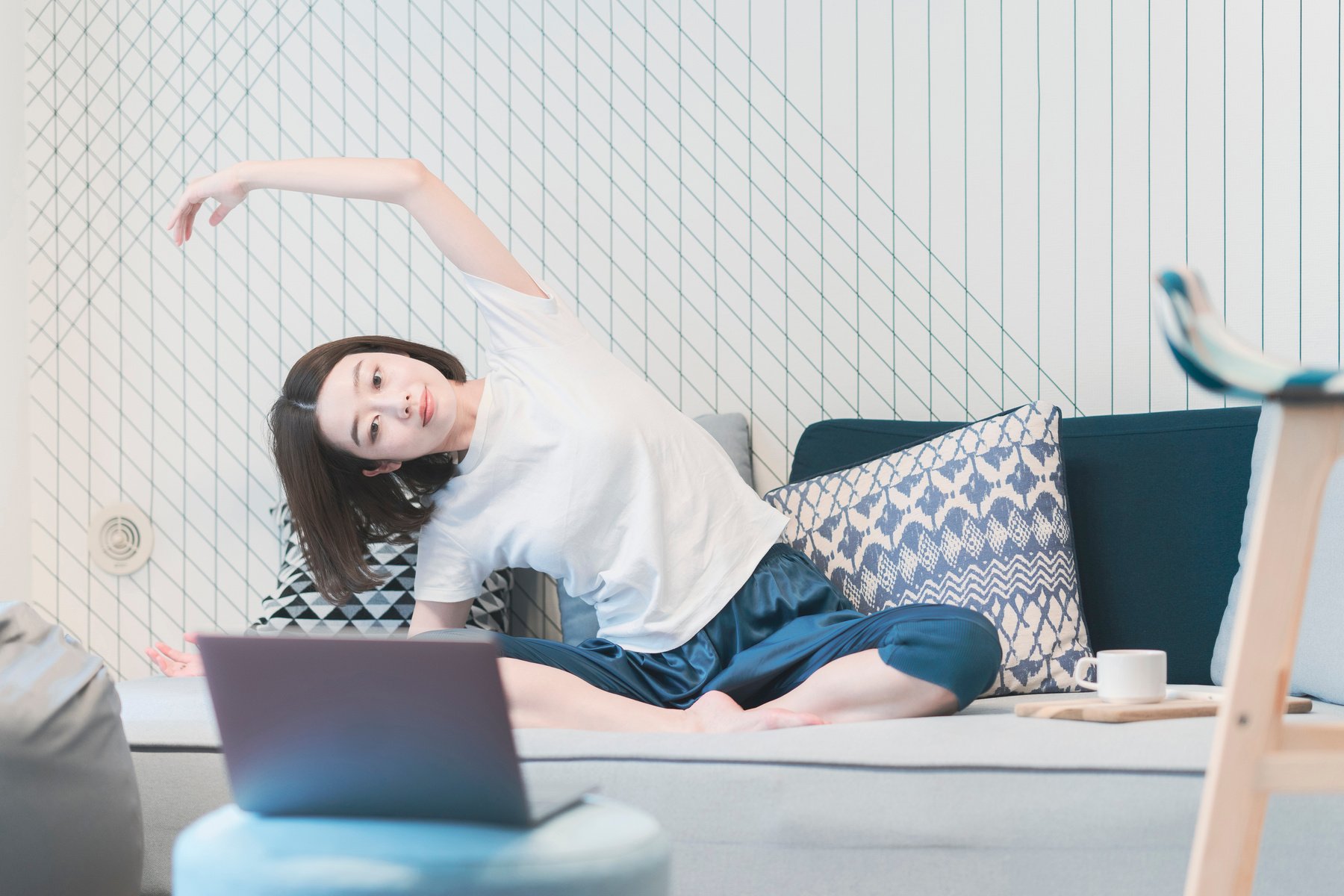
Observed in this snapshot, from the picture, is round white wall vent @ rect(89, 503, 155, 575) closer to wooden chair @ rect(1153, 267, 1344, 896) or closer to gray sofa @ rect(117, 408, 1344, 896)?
gray sofa @ rect(117, 408, 1344, 896)

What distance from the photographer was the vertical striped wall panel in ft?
7.07

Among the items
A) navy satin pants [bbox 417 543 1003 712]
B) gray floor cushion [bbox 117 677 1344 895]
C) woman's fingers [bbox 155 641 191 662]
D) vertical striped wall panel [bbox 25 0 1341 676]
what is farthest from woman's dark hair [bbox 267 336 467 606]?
gray floor cushion [bbox 117 677 1344 895]

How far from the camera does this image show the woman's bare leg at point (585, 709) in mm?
1500

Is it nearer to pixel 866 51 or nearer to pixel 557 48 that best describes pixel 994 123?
pixel 866 51

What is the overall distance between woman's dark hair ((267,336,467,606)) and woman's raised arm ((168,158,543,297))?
0.18 metres

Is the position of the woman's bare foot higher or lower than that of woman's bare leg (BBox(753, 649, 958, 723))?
lower

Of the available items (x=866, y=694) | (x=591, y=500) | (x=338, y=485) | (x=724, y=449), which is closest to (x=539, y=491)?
(x=591, y=500)

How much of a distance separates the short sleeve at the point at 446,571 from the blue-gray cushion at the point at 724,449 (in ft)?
0.66

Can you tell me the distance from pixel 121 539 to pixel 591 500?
1.28 metres

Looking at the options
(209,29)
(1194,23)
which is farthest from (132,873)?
(1194,23)

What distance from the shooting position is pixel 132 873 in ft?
4.29

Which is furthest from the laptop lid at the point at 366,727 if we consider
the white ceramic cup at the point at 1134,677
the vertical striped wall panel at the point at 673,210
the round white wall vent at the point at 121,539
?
the round white wall vent at the point at 121,539

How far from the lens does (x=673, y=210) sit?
7.75 feet

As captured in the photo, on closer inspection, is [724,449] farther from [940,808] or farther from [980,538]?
[940,808]
